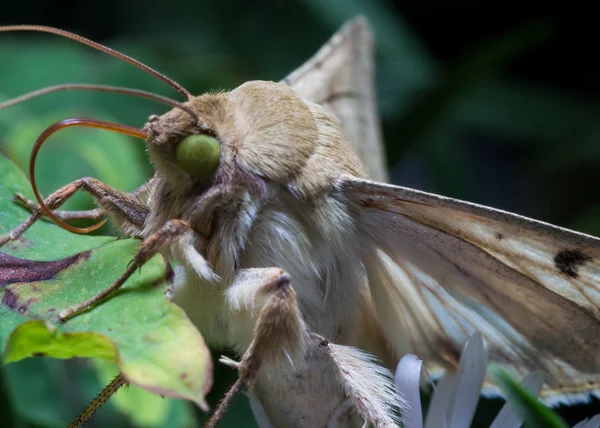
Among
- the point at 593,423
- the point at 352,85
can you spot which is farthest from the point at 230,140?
the point at 352,85

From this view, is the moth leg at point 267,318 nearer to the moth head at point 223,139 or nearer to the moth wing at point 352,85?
the moth head at point 223,139

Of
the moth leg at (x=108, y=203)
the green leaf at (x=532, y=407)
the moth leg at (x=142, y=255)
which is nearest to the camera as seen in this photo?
the green leaf at (x=532, y=407)

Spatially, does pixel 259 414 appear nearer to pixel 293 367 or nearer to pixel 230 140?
pixel 293 367

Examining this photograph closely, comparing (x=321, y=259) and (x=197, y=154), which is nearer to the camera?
(x=197, y=154)

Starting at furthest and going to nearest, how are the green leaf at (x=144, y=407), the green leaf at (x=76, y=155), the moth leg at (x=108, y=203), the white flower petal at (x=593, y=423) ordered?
the green leaf at (x=76, y=155), the green leaf at (x=144, y=407), the white flower petal at (x=593, y=423), the moth leg at (x=108, y=203)

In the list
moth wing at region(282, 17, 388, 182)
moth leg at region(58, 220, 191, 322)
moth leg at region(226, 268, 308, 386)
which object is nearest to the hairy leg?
A: moth leg at region(226, 268, 308, 386)

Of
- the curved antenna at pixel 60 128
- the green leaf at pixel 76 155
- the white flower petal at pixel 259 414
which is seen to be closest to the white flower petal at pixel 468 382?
the white flower petal at pixel 259 414
